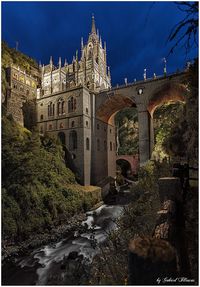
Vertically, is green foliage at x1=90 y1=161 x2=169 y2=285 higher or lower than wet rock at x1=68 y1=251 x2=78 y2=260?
higher

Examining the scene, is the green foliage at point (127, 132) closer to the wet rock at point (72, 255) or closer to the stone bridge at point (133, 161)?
the stone bridge at point (133, 161)

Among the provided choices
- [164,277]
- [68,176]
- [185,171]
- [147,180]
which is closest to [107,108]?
[68,176]

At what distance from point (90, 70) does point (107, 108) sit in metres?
23.5

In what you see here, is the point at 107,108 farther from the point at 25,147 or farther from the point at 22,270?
the point at 22,270

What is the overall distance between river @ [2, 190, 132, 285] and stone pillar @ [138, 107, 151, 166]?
11.7 meters

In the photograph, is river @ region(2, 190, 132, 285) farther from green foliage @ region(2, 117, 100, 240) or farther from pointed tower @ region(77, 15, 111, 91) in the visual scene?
pointed tower @ region(77, 15, 111, 91)

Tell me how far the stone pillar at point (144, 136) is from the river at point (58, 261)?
11.7m

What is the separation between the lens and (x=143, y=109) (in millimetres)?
25938

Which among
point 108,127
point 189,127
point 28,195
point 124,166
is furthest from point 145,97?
point 124,166

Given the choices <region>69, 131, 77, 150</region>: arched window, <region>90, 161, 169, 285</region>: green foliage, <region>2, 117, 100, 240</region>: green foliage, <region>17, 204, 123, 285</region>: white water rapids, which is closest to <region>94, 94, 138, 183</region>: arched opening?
<region>69, 131, 77, 150</region>: arched window

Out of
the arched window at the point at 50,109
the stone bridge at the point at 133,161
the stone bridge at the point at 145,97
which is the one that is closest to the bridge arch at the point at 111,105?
the stone bridge at the point at 145,97

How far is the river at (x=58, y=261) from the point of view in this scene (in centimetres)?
982

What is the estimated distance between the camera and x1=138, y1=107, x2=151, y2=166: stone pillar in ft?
83.0

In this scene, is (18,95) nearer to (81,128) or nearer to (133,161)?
(81,128)
